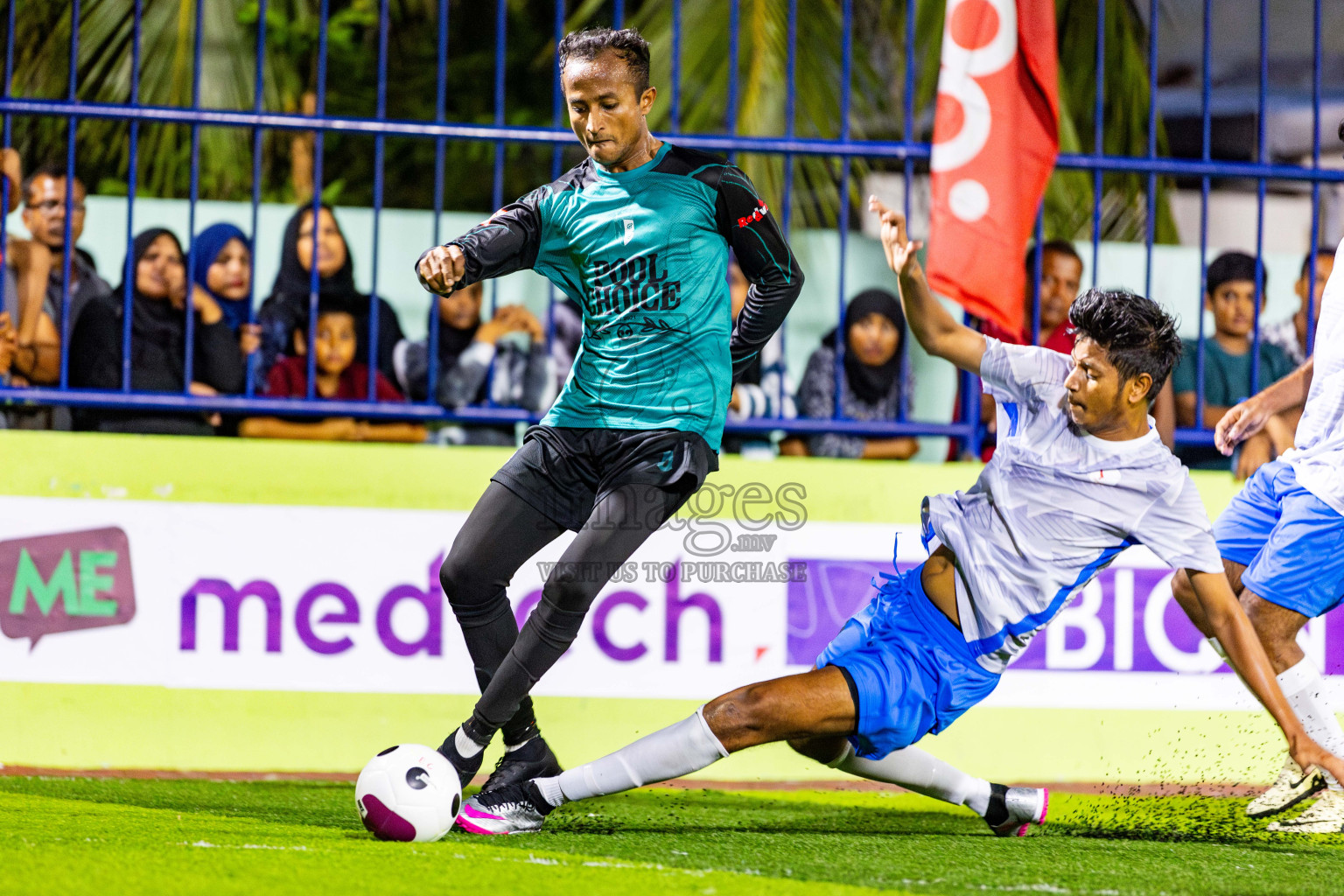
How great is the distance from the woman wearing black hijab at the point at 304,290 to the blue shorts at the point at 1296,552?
137 inches

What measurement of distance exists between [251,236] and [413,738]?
6.74ft

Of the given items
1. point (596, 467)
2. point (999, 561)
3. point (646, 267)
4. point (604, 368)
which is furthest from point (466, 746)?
point (999, 561)

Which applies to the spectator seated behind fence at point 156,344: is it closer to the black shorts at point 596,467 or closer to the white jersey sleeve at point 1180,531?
the black shorts at point 596,467

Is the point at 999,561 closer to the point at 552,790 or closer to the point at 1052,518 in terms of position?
the point at 1052,518

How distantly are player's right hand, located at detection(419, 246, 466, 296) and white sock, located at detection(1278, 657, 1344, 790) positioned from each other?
9.77 feet

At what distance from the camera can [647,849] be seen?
13.1ft

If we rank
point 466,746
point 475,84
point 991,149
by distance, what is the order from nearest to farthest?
point 466,746 < point 991,149 < point 475,84

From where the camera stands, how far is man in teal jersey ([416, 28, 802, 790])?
414 centimetres

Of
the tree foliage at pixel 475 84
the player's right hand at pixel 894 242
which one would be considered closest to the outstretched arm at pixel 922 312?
the player's right hand at pixel 894 242

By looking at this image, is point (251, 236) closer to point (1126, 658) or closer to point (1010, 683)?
point (1010, 683)

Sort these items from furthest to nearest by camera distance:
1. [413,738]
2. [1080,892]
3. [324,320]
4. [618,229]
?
[324,320]
[413,738]
[618,229]
[1080,892]

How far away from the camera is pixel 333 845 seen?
3.83 meters

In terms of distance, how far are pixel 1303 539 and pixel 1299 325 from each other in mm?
2405

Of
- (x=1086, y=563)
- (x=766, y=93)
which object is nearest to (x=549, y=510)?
(x=1086, y=563)
